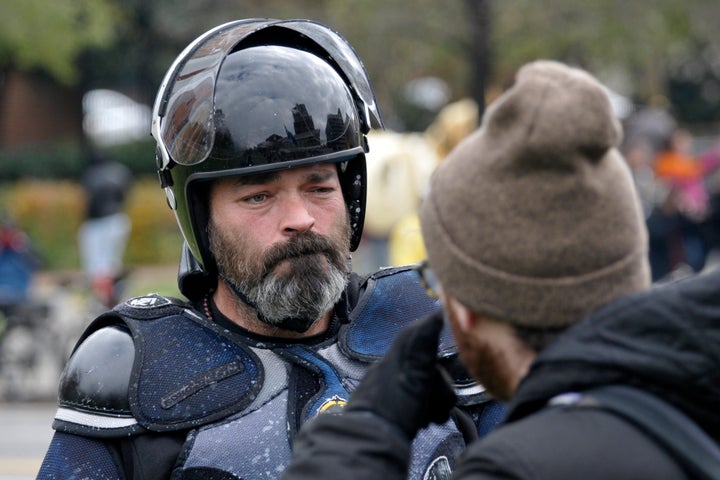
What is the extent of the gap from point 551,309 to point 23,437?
8.07 m

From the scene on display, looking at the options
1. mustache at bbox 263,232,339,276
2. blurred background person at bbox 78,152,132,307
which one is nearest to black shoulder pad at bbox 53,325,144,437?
mustache at bbox 263,232,339,276

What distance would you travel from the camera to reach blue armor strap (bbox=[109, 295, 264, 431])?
2.35 m

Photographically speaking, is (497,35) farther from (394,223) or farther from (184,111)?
(184,111)

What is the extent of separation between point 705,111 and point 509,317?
28378mm

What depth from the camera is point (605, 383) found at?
159cm

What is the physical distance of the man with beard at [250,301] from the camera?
92.4 inches

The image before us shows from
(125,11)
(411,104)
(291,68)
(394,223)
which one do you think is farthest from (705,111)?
(291,68)

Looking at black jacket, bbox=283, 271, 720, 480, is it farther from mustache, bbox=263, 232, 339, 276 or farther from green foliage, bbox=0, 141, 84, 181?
green foliage, bbox=0, 141, 84, 181

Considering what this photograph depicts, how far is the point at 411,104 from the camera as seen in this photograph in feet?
87.5

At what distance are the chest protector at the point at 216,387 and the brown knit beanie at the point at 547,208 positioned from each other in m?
0.74

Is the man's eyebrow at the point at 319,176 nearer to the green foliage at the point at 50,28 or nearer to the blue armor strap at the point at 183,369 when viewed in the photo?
the blue armor strap at the point at 183,369

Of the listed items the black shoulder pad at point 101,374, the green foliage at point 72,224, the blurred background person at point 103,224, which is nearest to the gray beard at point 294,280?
the black shoulder pad at point 101,374

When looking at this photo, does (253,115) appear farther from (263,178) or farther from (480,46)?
(480,46)

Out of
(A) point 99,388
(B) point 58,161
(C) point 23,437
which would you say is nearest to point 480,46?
(C) point 23,437
